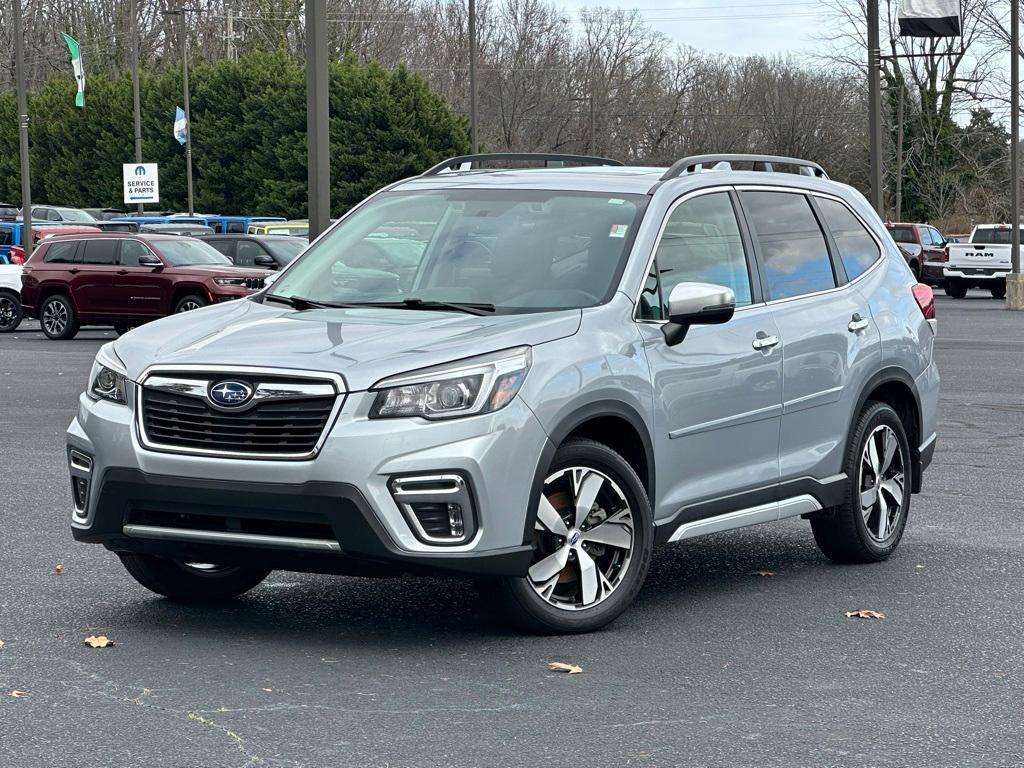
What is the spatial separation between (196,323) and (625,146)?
90.9m

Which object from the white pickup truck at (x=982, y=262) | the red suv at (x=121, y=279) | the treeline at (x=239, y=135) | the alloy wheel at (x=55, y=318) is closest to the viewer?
the red suv at (x=121, y=279)

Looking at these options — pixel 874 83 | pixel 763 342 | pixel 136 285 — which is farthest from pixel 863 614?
pixel 136 285

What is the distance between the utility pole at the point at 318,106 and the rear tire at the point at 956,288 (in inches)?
1148

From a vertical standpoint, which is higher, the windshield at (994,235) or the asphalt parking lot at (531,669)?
the asphalt parking lot at (531,669)

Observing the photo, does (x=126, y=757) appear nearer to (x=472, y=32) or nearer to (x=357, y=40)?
(x=472, y=32)

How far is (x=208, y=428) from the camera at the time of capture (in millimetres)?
5922

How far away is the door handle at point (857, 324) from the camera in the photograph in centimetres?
784

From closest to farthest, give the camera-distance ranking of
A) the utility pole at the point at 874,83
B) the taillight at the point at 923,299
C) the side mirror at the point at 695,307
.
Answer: the side mirror at the point at 695,307, the taillight at the point at 923,299, the utility pole at the point at 874,83

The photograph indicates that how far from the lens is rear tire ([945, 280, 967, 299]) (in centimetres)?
4294

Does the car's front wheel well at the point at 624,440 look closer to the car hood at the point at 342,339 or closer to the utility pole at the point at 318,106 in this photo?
the car hood at the point at 342,339

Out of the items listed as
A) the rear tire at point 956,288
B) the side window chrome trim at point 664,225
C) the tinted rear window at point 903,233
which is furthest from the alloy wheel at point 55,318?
the rear tire at point 956,288

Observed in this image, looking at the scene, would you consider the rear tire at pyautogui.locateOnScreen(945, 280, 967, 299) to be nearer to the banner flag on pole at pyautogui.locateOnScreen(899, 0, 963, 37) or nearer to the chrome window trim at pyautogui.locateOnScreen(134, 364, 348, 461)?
the banner flag on pole at pyautogui.locateOnScreen(899, 0, 963, 37)

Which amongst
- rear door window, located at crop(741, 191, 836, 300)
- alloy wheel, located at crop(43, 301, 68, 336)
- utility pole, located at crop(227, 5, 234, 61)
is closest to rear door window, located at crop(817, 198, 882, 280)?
rear door window, located at crop(741, 191, 836, 300)

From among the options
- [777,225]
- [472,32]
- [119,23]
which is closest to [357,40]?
[119,23]
